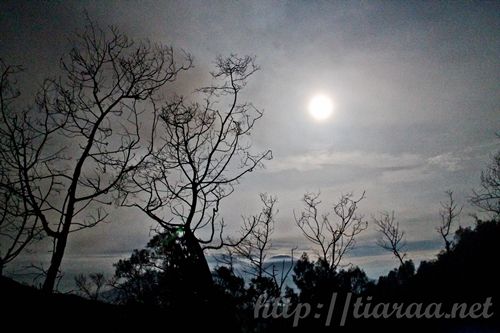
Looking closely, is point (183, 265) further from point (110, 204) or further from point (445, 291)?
point (445, 291)

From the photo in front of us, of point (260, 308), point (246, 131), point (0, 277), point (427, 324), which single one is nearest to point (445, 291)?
point (427, 324)

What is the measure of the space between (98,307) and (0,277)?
94.4 inches

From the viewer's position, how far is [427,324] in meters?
12.4

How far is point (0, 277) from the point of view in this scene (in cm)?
665

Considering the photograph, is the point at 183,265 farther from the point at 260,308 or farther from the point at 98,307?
the point at 260,308

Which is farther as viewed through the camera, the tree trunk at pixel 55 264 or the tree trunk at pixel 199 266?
the tree trunk at pixel 199 266

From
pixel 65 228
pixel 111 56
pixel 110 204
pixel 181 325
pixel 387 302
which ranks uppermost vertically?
pixel 111 56

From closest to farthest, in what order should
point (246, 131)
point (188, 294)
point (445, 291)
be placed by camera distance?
1. point (188, 294)
2. point (246, 131)
3. point (445, 291)

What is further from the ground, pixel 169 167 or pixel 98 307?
pixel 169 167

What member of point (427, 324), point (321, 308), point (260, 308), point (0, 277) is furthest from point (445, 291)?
point (0, 277)

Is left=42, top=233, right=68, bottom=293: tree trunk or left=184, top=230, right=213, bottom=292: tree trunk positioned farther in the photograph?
left=184, top=230, right=213, bottom=292: tree trunk

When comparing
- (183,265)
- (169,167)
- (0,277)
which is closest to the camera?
(0,277)

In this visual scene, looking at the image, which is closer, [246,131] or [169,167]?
[169,167]

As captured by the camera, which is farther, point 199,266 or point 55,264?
point 199,266
